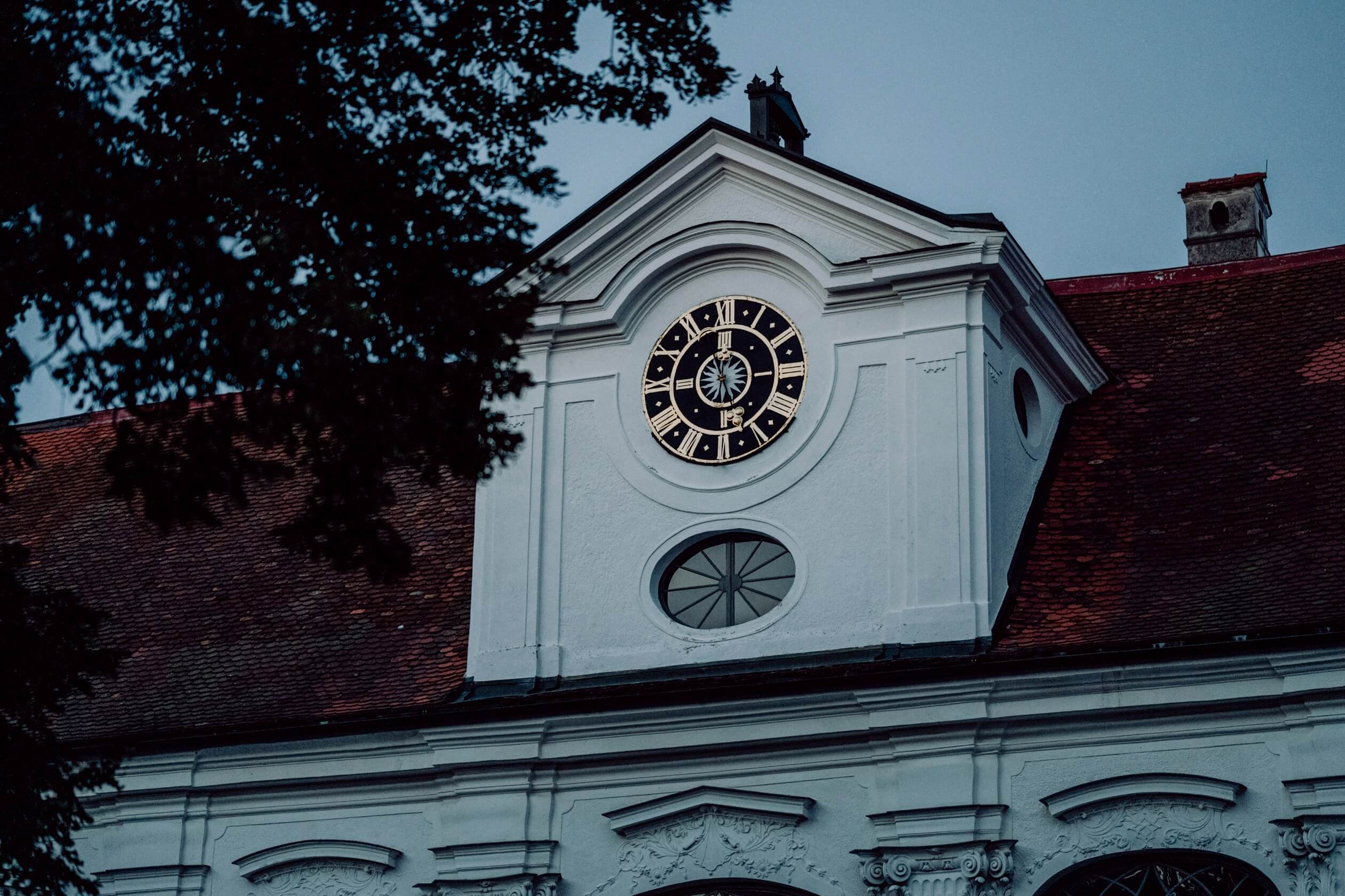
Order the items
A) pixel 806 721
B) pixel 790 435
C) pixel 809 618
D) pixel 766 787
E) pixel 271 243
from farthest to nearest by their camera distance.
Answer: pixel 790 435 < pixel 809 618 < pixel 766 787 < pixel 806 721 < pixel 271 243

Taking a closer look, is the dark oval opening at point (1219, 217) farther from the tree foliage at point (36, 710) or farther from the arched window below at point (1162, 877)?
the tree foliage at point (36, 710)

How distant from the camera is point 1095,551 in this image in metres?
20.2

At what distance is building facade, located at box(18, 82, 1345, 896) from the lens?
18.5 m

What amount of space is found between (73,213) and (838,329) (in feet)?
31.7

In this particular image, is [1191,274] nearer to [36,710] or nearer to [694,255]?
[694,255]

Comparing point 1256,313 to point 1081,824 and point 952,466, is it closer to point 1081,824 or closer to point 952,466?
point 952,466

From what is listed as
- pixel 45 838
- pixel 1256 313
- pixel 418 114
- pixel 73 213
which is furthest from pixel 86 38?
pixel 1256 313

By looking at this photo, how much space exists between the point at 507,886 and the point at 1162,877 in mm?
5759

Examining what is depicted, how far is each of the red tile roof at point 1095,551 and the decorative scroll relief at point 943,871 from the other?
5.36 ft

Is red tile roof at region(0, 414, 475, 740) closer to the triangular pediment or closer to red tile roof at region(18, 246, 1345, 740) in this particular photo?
red tile roof at region(18, 246, 1345, 740)

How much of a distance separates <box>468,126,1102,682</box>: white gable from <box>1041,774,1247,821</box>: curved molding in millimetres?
1618

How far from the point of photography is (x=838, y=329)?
2109 cm

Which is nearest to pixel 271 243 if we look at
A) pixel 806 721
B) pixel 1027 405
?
pixel 806 721

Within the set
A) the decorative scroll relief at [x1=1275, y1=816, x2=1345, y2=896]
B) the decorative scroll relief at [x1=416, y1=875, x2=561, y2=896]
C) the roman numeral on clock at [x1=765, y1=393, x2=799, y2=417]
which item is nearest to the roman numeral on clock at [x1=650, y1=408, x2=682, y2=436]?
the roman numeral on clock at [x1=765, y1=393, x2=799, y2=417]
